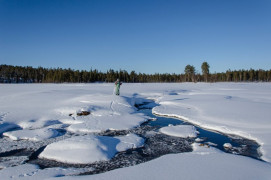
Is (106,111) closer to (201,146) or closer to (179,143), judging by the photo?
(179,143)

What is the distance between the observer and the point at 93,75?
320 feet

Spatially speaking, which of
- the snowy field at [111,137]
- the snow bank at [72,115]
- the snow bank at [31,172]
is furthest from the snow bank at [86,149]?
the snow bank at [72,115]

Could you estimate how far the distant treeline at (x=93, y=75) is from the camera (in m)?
91.1

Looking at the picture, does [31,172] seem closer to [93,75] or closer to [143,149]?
[143,149]

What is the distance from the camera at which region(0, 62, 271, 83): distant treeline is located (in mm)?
91062

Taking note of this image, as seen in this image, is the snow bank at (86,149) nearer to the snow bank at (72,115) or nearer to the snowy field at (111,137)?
the snowy field at (111,137)

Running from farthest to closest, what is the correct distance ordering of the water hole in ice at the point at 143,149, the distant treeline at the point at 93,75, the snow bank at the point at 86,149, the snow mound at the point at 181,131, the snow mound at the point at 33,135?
1. the distant treeline at the point at 93,75
2. the snow mound at the point at 181,131
3. the snow mound at the point at 33,135
4. the snow bank at the point at 86,149
5. the water hole in ice at the point at 143,149

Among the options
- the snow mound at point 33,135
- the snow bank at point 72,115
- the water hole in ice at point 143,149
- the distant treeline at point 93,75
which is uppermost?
the distant treeline at point 93,75

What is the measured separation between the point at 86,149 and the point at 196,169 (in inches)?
A: 171

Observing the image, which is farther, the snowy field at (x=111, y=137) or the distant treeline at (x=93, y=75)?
the distant treeline at (x=93, y=75)

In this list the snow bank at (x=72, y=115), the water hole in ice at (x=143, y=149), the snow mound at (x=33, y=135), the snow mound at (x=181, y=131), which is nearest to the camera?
the water hole in ice at (x=143, y=149)

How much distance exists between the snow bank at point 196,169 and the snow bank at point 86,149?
1770 mm

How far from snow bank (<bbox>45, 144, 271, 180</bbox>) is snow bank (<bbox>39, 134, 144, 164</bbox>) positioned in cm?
177

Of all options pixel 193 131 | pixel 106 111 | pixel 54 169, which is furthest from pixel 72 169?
pixel 106 111
